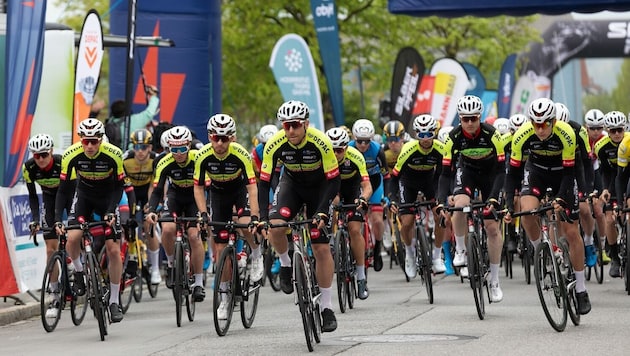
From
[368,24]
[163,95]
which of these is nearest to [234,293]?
[163,95]

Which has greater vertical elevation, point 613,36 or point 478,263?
point 613,36

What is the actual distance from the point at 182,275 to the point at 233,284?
164 cm

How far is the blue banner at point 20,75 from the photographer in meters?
17.0

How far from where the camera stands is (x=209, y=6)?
26406 mm

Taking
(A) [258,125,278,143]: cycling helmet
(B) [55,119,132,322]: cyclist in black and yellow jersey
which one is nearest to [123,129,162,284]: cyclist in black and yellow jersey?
(A) [258,125,278,143]: cycling helmet

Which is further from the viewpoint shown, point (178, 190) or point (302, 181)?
point (178, 190)

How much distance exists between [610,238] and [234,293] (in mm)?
6395

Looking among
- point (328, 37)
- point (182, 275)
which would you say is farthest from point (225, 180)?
point (328, 37)

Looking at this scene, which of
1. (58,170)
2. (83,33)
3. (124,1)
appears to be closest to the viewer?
(58,170)

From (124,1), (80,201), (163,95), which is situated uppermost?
(124,1)

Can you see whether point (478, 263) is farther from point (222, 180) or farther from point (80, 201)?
point (80, 201)

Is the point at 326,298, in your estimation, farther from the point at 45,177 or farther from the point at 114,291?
the point at 45,177

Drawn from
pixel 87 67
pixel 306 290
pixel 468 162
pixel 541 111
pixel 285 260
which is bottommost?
pixel 306 290

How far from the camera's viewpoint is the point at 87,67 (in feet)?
65.0
